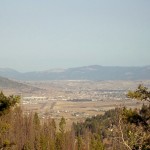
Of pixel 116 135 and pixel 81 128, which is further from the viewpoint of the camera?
pixel 81 128

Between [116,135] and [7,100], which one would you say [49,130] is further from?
[116,135]

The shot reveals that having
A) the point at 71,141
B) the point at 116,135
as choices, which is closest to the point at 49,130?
the point at 71,141

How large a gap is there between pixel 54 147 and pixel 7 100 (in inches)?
2159

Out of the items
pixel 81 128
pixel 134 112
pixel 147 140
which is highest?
pixel 134 112

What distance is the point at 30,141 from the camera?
77.3 metres

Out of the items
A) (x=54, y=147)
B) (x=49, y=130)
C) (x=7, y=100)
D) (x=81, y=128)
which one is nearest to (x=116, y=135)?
(x=7, y=100)

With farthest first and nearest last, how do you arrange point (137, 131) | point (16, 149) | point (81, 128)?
point (81, 128)
point (16, 149)
point (137, 131)

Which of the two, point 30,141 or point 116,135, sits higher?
point 116,135

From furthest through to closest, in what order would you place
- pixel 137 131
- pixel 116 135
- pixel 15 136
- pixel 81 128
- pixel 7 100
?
1. pixel 81 128
2. pixel 15 136
3. pixel 7 100
4. pixel 137 131
5. pixel 116 135

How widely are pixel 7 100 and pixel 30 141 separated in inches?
2309

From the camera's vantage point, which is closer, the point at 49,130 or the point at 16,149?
the point at 16,149

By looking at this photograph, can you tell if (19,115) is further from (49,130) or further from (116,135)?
(116,135)

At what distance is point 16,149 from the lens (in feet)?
241

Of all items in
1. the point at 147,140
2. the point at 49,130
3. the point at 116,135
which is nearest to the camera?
the point at 116,135
